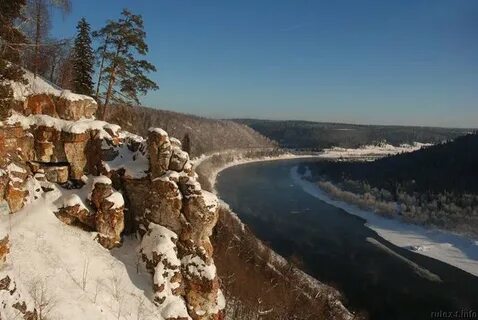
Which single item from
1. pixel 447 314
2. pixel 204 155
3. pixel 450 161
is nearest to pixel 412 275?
pixel 447 314

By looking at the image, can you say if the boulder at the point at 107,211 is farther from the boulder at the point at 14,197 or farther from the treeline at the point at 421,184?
the treeline at the point at 421,184

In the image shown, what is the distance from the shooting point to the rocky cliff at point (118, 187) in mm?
15586

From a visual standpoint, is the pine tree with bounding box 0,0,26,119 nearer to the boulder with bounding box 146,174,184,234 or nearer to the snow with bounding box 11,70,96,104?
the snow with bounding box 11,70,96,104

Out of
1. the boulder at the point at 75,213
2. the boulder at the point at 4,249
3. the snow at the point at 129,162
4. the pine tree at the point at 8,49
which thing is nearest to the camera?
the boulder at the point at 4,249

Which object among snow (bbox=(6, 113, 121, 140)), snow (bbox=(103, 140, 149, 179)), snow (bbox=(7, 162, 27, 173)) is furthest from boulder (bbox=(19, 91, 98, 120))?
snow (bbox=(7, 162, 27, 173))

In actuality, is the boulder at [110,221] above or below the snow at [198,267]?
above

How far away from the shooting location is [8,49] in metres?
14.5

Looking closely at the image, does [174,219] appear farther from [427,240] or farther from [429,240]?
[429,240]

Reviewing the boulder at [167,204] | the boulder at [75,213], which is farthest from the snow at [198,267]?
the boulder at [75,213]

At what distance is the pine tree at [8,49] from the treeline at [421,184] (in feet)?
222

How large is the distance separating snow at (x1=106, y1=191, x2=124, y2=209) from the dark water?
25.6m

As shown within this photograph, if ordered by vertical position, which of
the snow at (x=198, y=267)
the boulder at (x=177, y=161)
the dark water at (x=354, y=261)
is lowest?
the dark water at (x=354, y=261)

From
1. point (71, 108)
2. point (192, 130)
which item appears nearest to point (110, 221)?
point (71, 108)

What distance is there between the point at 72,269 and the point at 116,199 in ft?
11.2
